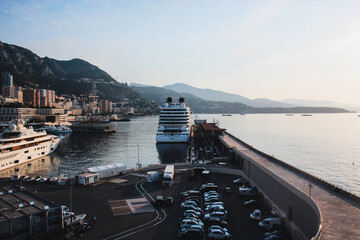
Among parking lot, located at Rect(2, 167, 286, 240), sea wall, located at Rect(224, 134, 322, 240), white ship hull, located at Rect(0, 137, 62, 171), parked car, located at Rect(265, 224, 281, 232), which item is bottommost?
white ship hull, located at Rect(0, 137, 62, 171)

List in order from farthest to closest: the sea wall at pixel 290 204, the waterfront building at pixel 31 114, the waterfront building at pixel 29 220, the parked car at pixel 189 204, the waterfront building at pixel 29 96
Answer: the waterfront building at pixel 29 96 < the waterfront building at pixel 31 114 < the parked car at pixel 189 204 < the waterfront building at pixel 29 220 < the sea wall at pixel 290 204

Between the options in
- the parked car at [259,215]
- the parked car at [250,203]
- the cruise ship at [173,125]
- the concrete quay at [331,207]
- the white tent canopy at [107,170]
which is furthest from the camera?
the cruise ship at [173,125]

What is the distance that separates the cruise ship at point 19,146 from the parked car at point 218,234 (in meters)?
28.3

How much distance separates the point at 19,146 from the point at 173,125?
28482mm

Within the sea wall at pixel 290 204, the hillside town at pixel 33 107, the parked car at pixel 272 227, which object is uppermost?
the hillside town at pixel 33 107

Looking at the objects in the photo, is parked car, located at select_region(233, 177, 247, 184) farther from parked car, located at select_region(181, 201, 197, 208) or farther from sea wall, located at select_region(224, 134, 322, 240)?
parked car, located at select_region(181, 201, 197, 208)

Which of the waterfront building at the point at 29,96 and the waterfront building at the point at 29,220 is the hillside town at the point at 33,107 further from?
the waterfront building at the point at 29,220

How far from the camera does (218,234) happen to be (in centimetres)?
1166

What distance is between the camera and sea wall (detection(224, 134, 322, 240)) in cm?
1034

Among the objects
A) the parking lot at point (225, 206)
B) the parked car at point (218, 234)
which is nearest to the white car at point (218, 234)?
the parked car at point (218, 234)

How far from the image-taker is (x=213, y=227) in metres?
12.2

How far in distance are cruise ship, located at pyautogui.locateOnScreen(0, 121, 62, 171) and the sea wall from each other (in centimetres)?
2846

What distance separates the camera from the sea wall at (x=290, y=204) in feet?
33.9

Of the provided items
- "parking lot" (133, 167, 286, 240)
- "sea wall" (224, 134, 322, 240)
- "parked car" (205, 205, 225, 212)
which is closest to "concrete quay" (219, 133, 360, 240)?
"sea wall" (224, 134, 322, 240)
